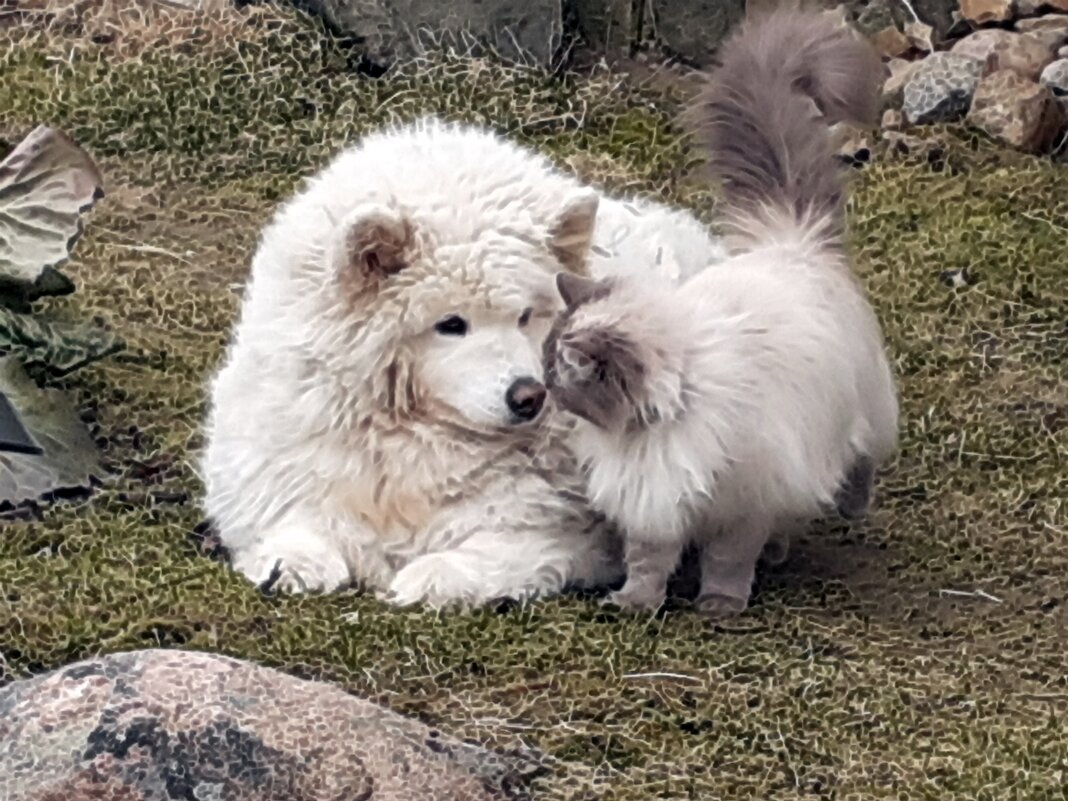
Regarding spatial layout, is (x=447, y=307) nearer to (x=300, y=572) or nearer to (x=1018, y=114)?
(x=300, y=572)

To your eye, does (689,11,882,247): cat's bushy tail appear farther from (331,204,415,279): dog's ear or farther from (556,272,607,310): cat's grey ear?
(331,204,415,279): dog's ear

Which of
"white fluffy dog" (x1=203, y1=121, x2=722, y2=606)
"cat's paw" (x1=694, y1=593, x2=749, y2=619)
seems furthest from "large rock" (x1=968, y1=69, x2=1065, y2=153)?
"cat's paw" (x1=694, y1=593, x2=749, y2=619)

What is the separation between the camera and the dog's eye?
534 centimetres

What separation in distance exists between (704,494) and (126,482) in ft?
6.11

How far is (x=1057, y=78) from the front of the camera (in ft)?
30.0

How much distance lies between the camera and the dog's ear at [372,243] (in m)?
5.26

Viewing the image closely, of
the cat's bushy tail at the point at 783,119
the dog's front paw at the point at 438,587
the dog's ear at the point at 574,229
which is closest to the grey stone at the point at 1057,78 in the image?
the cat's bushy tail at the point at 783,119

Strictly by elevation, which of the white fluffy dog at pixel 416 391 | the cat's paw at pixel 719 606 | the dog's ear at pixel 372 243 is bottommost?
the cat's paw at pixel 719 606

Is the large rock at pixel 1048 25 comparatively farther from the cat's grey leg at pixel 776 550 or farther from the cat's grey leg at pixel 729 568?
the cat's grey leg at pixel 729 568

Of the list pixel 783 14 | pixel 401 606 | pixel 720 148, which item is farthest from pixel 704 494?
pixel 783 14

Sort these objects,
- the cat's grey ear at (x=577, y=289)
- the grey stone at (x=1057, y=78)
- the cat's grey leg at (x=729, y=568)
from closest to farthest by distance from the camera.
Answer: the cat's grey ear at (x=577, y=289) < the cat's grey leg at (x=729, y=568) < the grey stone at (x=1057, y=78)

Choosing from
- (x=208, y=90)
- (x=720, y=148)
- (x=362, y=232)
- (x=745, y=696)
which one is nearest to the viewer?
(x=745, y=696)

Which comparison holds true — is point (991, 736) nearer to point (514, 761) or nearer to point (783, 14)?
point (514, 761)

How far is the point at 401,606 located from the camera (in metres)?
5.33
